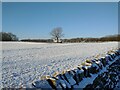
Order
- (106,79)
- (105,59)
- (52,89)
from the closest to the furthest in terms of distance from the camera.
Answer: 1. (52,89)
2. (106,79)
3. (105,59)

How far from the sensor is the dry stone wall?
542cm

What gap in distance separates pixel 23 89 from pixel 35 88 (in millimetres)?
272

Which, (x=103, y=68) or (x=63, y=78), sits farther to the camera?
(x=103, y=68)

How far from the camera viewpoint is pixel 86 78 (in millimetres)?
7805

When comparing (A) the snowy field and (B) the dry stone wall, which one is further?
(A) the snowy field

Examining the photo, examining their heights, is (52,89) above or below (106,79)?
above

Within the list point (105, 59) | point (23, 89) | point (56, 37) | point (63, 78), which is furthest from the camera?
point (56, 37)

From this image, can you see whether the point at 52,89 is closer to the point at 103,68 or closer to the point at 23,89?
the point at 23,89

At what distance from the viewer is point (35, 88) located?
4.89 m

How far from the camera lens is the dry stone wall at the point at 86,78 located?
17.8 ft

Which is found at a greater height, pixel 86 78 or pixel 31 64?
pixel 31 64

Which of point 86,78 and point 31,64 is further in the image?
point 31,64

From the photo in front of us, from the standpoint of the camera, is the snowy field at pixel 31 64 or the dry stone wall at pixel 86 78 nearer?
the dry stone wall at pixel 86 78

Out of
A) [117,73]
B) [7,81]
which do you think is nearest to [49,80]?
[7,81]
